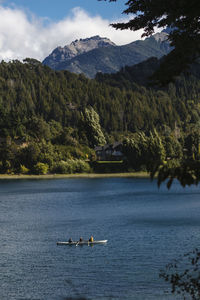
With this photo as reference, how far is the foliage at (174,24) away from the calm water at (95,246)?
944 inches

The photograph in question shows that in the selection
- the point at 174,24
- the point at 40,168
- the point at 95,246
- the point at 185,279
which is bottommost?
the point at 95,246

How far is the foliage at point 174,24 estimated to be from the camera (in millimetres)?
13734

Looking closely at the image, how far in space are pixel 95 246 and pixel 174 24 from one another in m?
40.3

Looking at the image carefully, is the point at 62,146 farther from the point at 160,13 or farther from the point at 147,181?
the point at 160,13

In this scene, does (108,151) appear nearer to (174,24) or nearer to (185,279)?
(185,279)

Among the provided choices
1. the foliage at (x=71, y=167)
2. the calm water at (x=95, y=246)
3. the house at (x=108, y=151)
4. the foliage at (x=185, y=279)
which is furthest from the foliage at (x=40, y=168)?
the foliage at (x=185, y=279)

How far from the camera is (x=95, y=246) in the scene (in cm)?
5325

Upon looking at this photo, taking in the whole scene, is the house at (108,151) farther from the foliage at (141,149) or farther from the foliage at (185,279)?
the foliage at (185,279)

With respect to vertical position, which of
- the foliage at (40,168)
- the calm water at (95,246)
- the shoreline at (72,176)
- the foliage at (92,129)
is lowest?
the calm water at (95,246)

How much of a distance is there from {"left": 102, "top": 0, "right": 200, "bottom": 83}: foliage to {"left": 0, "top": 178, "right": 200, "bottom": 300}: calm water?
23973 mm

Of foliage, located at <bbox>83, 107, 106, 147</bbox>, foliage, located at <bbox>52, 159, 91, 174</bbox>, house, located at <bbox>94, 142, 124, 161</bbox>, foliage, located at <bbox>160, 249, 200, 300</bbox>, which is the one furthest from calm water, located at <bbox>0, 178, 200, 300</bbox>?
foliage, located at <bbox>83, 107, 106, 147</bbox>

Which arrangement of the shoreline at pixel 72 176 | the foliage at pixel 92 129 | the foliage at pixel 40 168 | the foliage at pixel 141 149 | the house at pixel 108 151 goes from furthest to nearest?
1. the foliage at pixel 92 129
2. the house at pixel 108 151
3. the foliage at pixel 40 168
4. the shoreline at pixel 72 176
5. the foliage at pixel 141 149

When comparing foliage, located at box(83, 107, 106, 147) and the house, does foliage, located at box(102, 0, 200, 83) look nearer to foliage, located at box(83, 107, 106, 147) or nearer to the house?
the house

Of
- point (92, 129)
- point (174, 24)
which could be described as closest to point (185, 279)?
point (174, 24)
